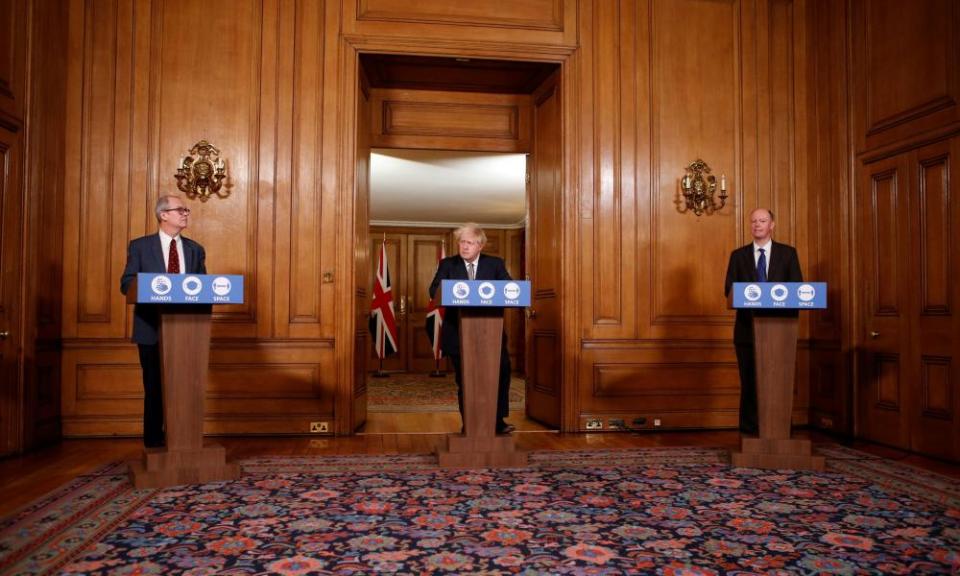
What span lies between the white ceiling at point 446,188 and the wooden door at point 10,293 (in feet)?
14.6

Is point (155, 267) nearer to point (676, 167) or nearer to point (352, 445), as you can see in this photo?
point (352, 445)

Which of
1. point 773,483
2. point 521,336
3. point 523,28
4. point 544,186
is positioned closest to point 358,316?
point 544,186

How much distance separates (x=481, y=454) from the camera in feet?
13.3

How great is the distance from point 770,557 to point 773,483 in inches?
50.6

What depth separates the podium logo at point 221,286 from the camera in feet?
11.7

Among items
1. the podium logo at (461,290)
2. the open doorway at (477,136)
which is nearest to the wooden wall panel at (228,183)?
the open doorway at (477,136)

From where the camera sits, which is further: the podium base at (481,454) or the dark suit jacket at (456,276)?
the dark suit jacket at (456,276)

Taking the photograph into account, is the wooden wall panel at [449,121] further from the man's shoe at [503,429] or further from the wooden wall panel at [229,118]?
the man's shoe at [503,429]

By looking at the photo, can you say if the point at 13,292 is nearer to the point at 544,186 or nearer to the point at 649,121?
the point at 544,186

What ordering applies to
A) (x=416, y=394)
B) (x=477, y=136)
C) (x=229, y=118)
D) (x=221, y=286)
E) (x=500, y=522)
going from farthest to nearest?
(x=416, y=394) < (x=477, y=136) < (x=229, y=118) < (x=221, y=286) < (x=500, y=522)

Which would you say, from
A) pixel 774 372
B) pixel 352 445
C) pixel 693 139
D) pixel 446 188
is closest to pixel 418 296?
pixel 446 188

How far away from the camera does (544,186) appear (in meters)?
6.00

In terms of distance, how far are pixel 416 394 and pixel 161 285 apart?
217 inches

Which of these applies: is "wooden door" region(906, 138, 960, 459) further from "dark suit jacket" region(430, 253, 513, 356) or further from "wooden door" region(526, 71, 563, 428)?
"dark suit jacket" region(430, 253, 513, 356)
